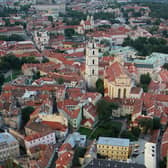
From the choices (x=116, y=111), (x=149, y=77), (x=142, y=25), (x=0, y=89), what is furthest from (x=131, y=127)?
(x=142, y=25)

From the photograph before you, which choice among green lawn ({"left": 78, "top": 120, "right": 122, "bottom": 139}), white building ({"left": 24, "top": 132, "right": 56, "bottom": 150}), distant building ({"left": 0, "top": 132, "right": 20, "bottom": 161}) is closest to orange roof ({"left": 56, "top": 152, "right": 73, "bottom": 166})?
white building ({"left": 24, "top": 132, "right": 56, "bottom": 150})

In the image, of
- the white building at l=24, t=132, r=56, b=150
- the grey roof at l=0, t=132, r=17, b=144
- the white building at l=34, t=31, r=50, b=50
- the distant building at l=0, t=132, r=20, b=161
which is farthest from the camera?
the white building at l=34, t=31, r=50, b=50

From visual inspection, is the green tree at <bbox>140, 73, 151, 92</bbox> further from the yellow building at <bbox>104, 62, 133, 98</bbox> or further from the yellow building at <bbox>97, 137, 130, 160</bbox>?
the yellow building at <bbox>97, 137, 130, 160</bbox>

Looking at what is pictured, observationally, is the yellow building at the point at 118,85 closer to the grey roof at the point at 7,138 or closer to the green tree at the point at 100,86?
the green tree at the point at 100,86

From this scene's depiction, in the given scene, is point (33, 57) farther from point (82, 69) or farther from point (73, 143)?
point (73, 143)

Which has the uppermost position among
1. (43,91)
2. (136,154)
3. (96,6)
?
(96,6)

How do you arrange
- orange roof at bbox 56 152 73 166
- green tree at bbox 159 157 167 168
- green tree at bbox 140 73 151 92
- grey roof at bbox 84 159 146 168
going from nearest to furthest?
grey roof at bbox 84 159 146 168, orange roof at bbox 56 152 73 166, green tree at bbox 159 157 167 168, green tree at bbox 140 73 151 92

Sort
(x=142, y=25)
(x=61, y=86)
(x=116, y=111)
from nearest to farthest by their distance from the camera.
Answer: (x=116, y=111) < (x=61, y=86) < (x=142, y=25)

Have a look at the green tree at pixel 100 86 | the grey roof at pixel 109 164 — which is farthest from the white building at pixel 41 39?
the grey roof at pixel 109 164
